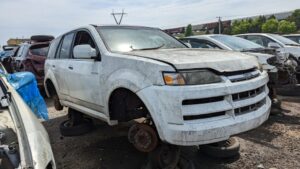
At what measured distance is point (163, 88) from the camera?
3145mm

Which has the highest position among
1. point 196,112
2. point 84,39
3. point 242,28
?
point 84,39

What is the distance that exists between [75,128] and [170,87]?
2.80 meters

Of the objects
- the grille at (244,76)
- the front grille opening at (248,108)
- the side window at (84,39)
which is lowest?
the front grille opening at (248,108)

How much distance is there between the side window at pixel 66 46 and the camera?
550 centimetres

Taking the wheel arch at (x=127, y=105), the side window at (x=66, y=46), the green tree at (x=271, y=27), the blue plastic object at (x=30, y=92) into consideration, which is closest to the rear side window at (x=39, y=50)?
the blue plastic object at (x=30, y=92)

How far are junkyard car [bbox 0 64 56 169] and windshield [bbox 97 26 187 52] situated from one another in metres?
1.69

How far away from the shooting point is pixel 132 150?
467 cm

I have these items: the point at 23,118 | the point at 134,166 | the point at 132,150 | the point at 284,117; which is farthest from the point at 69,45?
the point at 284,117

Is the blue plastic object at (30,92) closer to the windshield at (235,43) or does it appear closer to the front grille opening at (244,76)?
the front grille opening at (244,76)

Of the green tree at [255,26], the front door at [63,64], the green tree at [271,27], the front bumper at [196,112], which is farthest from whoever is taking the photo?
the green tree at [255,26]

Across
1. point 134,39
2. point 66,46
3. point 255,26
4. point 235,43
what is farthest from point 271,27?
point 134,39

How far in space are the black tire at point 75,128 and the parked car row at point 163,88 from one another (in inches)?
18.2

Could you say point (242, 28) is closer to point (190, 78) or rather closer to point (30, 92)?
point (30, 92)

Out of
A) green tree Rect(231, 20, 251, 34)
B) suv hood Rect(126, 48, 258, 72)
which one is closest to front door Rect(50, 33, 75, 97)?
suv hood Rect(126, 48, 258, 72)
